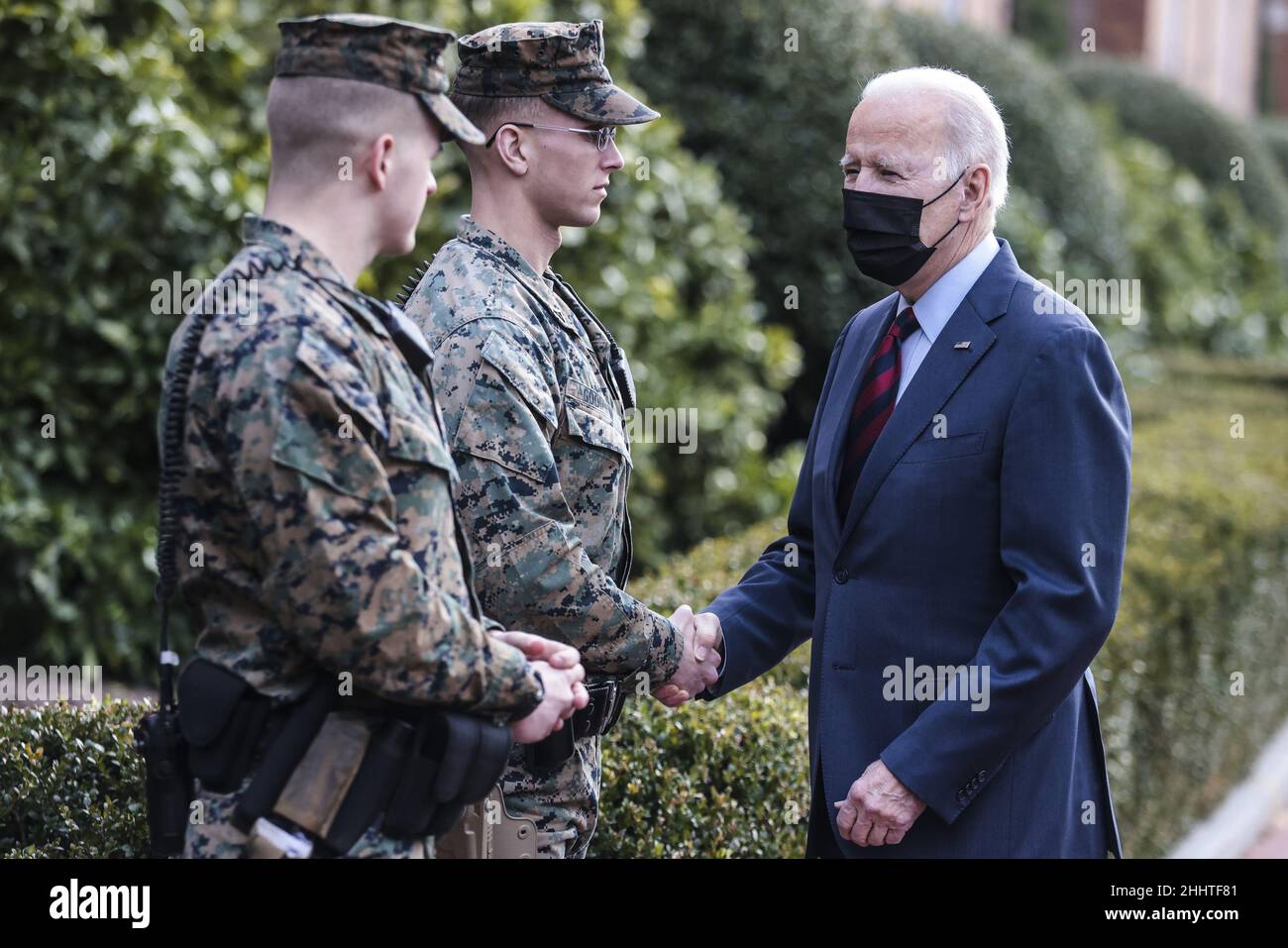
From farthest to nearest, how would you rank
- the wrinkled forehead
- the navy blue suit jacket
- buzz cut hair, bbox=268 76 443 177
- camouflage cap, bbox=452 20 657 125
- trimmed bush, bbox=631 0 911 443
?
trimmed bush, bbox=631 0 911 443 < the wrinkled forehead < camouflage cap, bbox=452 20 657 125 < the navy blue suit jacket < buzz cut hair, bbox=268 76 443 177

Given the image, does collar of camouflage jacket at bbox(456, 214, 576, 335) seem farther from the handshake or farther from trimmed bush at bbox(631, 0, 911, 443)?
trimmed bush at bbox(631, 0, 911, 443)

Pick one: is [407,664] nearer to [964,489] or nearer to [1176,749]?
[964,489]

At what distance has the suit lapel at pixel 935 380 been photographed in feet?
9.38

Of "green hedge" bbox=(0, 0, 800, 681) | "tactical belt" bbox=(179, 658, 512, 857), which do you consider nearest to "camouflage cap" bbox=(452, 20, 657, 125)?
"tactical belt" bbox=(179, 658, 512, 857)

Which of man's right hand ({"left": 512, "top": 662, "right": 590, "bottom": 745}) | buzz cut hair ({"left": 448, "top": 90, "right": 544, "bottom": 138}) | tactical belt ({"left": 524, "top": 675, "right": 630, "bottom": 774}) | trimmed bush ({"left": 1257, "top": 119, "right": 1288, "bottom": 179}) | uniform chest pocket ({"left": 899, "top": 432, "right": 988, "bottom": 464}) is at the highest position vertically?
buzz cut hair ({"left": 448, "top": 90, "right": 544, "bottom": 138})

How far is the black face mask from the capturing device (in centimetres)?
297

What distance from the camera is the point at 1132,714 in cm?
550

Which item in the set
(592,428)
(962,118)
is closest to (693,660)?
(592,428)

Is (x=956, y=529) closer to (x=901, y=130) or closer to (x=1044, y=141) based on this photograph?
(x=901, y=130)

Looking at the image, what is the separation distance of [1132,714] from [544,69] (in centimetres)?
372

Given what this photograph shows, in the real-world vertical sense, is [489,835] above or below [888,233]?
below

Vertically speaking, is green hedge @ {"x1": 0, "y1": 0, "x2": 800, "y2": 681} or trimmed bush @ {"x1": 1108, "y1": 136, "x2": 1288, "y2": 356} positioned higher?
green hedge @ {"x1": 0, "y1": 0, "x2": 800, "y2": 681}

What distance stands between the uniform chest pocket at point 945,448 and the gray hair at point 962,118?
1.70 feet

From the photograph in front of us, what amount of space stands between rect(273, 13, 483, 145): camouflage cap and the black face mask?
3.54 ft
